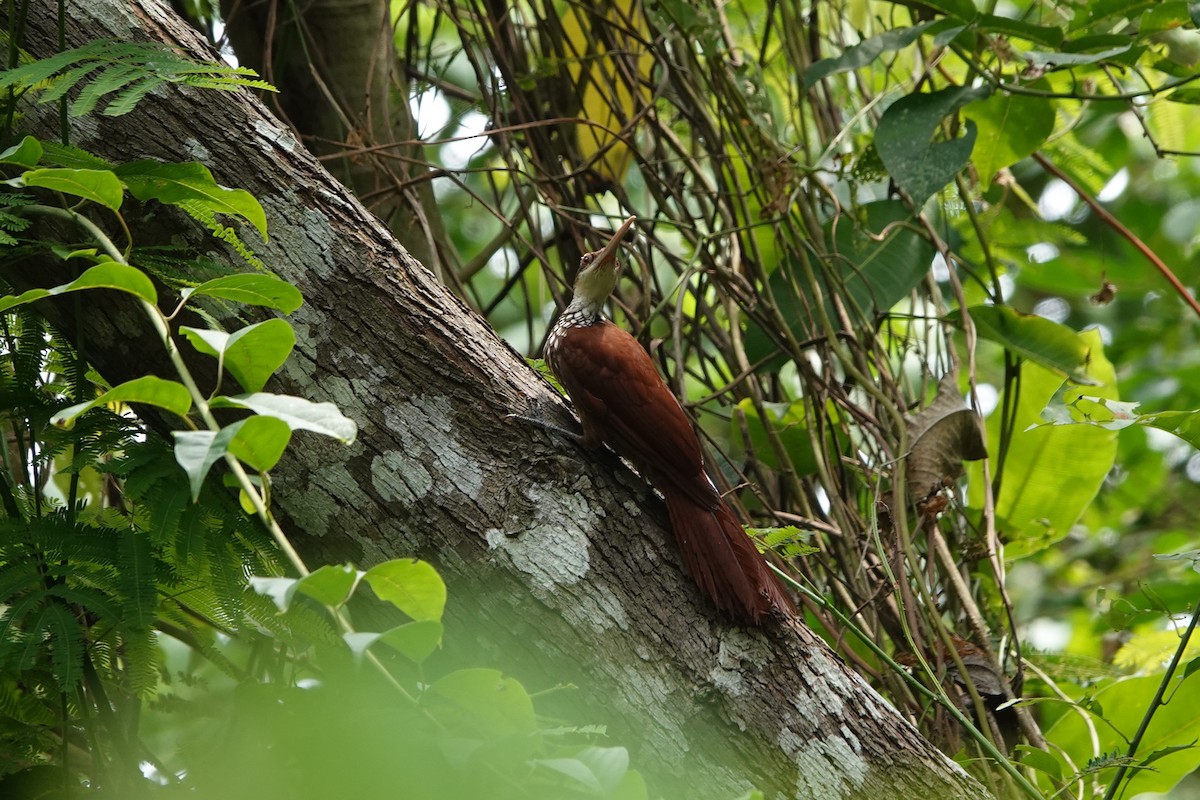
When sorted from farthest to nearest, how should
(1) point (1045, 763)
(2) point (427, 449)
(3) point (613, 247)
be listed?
(3) point (613, 247) < (1) point (1045, 763) < (2) point (427, 449)

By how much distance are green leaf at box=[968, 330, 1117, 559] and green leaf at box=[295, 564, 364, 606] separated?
2155 millimetres

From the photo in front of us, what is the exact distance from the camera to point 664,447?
189cm

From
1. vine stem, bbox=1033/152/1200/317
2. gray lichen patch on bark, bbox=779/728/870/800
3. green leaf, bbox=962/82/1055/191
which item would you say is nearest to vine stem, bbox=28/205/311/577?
gray lichen patch on bark, bbox=779/728/870/800

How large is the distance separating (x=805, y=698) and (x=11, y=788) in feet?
4.37

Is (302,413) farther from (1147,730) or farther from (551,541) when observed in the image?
(1147,730)

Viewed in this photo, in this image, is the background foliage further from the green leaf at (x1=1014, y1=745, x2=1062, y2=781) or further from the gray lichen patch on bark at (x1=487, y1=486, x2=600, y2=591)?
the gray lichen patch on bark at (x1=487, y1=486, x2=600, y2=591)

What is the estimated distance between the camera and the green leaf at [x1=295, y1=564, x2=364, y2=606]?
0.99 m

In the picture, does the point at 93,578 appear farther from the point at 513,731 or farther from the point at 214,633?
the point at 513,731

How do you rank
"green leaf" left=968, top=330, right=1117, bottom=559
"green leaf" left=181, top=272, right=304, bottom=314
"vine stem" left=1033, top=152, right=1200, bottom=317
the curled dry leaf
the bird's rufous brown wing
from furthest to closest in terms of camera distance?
"vine stem" left=1033, top=152, right=1200, bottom=317 → "green leaf" left=968, top=330, right=1117, bottom=559 → the curled dry leaf → the bird's rufous brown wing → "green leaf" left=181, top=272, right=304, bottom=314

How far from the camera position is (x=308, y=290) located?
1658 millimetres

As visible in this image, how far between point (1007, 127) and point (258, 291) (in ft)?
6.81

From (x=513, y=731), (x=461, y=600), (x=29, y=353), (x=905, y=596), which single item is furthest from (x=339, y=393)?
(x=905, y=596)

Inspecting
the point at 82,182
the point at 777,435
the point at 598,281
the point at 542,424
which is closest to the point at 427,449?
the point at 542,424

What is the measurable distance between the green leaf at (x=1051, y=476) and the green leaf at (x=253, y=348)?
2112 mm
